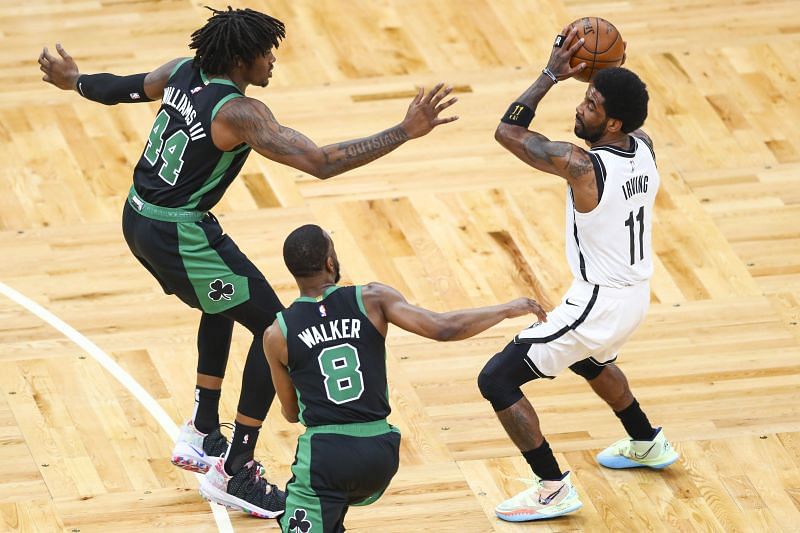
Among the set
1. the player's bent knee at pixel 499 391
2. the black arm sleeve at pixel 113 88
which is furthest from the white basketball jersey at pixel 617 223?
the black arm sleeve at pixel 113 88

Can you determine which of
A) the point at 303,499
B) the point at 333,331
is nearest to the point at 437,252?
the point at 333,331

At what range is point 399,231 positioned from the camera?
9664 mm

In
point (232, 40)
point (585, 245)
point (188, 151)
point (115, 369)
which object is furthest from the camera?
point (115, 369)

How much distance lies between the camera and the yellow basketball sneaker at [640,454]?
24.1 feet

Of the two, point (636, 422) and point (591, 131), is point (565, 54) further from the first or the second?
point (636, 422)

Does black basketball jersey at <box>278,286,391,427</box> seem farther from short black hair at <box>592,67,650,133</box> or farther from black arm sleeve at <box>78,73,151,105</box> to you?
black arm sleeve at <box>78,73,151,105</box>

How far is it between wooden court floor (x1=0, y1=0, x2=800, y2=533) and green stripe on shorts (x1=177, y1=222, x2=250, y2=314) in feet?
3.35

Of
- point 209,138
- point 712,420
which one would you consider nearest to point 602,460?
point 712,420

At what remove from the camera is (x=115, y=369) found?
27.1 feet

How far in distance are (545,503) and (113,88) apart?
2.73m

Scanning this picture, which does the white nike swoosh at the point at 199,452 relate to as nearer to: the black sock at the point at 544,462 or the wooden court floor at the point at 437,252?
the wooden court floor at the point at 437,252

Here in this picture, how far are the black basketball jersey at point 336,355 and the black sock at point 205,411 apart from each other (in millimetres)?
1493

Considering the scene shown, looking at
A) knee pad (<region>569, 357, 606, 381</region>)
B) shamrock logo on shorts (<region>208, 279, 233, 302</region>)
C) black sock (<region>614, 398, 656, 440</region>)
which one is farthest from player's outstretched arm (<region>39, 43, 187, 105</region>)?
black sock (<region>614, 398, 656, 440</region>)

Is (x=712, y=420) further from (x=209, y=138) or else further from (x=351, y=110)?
(x=351, y=110)
